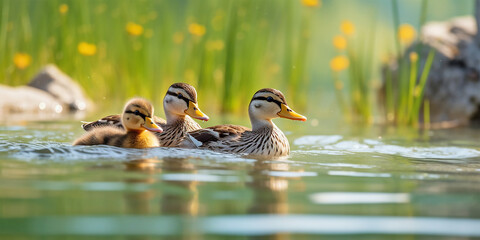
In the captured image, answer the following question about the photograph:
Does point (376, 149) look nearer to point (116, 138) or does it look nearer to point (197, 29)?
point (116, 138)

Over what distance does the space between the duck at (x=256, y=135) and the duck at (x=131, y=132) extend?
0.53m

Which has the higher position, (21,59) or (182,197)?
(21,59)

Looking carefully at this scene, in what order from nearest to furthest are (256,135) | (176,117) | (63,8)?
(256,135), (176,117), (63,8)

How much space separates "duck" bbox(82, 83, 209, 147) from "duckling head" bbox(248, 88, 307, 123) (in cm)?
52

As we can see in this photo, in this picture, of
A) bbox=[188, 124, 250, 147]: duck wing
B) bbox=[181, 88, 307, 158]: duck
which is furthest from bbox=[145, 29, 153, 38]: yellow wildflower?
bbox=[188, 124, 250, 147]: duck wing

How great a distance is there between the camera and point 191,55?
42.3 feet

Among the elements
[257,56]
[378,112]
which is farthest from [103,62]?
[378,112]

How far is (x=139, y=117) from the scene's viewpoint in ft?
20.9

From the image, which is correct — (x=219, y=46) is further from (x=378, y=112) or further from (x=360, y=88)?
(x=378, y=112)

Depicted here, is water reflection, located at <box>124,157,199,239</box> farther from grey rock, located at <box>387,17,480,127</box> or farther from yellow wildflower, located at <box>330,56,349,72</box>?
grey rock, located at <box>387,17,480,127</box>

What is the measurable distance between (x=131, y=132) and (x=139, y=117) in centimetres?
21

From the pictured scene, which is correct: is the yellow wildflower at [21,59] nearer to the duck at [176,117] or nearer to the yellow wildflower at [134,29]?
the yellow wildflower at [134,29]

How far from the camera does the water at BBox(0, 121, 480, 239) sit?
3.15 m

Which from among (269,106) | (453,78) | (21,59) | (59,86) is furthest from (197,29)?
(269,106)
